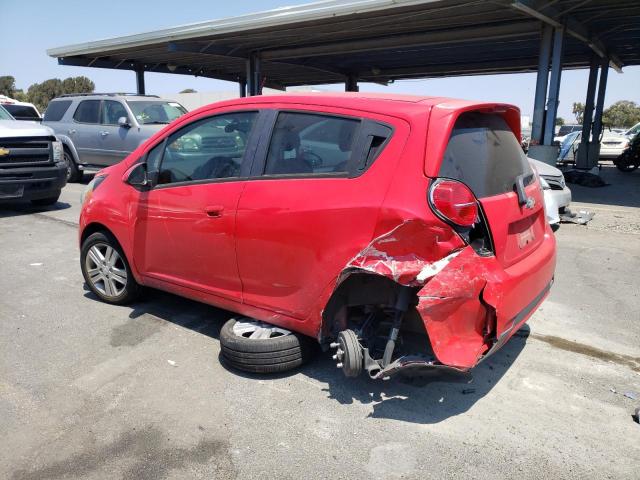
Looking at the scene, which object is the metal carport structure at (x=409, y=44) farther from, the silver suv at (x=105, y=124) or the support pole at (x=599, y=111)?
the silver suv at (x=105, y=124)

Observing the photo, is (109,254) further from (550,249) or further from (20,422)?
(550,249)

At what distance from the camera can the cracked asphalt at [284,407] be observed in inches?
101

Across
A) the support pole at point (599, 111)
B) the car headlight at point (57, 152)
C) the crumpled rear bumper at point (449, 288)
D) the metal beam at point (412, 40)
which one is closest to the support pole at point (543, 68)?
the metal beam at point (412, 40)

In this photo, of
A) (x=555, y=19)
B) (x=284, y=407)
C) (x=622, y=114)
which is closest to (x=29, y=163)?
(x=284, y=407)

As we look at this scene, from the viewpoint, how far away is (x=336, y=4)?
1233 cm

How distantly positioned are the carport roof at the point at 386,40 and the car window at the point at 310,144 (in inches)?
359

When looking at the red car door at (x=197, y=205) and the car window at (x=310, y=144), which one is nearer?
the car window at (x=310, y=144)

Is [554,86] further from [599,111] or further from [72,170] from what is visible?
[72,170]

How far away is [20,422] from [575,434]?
10.2ft

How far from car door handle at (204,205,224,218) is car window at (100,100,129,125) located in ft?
30.2

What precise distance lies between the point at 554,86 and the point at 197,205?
11888mm

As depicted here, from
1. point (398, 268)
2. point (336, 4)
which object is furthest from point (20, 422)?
point (336, 4)

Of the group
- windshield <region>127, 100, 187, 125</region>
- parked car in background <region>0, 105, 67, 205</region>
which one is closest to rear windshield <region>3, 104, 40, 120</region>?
windshield <region>127, 100, 187, 125</region>

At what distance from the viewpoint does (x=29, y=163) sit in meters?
8.45
